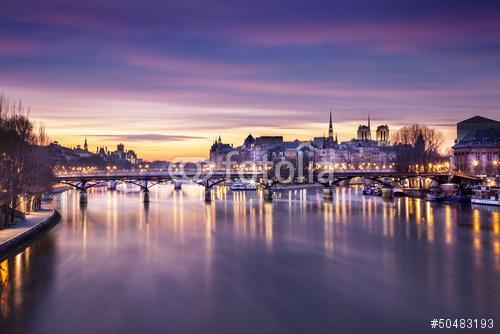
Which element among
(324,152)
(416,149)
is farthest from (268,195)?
(324,152)

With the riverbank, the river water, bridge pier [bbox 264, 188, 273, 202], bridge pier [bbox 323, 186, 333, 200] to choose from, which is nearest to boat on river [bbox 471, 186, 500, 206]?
the river water

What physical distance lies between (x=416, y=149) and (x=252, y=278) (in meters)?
61.5

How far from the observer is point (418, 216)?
4584 cm

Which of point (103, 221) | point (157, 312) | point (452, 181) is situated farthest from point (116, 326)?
point (452, 181)

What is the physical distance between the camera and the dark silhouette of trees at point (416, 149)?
256 feet

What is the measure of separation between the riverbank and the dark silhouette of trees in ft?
177

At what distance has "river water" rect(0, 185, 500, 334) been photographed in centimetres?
1656

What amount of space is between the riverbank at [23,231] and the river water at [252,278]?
26.6 inches

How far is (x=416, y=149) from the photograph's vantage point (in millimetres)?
77812

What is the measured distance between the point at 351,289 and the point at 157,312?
7.52 meters

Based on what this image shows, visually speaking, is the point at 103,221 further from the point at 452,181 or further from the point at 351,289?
the point at 452,181

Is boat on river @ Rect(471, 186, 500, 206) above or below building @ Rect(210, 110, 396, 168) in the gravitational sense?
below

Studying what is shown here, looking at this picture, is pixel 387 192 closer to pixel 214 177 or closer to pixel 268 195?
pixel 268 195

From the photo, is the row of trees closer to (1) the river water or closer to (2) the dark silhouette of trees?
(1) the river water
